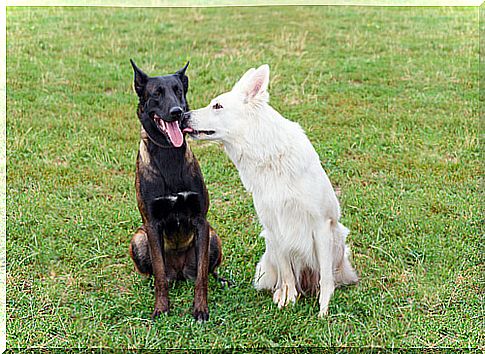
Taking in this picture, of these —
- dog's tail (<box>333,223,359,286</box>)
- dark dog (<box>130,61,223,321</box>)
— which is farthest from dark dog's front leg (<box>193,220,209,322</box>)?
dog's tail (<box>333,223,359,286</box>)

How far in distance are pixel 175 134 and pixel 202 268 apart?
951mm

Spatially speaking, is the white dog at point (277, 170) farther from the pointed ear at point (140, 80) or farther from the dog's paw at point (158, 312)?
the dog's paw at point (158, 312)

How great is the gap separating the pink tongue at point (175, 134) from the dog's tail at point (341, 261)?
123cm

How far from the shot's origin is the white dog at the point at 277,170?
408cm

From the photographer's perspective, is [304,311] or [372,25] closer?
[304,311]

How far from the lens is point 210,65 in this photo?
391 inches

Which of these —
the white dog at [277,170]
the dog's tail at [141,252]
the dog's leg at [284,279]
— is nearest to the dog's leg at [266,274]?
the dog's leg at [284,279]

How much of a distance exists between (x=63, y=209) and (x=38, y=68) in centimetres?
441

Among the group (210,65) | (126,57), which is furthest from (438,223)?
(126,57)

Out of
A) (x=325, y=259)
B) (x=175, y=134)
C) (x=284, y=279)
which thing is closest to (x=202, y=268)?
(x=284, y=279)

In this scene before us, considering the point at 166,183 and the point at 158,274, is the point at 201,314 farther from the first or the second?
the point at 166,183

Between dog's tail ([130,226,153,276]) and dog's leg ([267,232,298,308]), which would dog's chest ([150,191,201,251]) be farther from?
dog's leg ([267,232,298,308])

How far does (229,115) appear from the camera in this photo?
4.08 metres

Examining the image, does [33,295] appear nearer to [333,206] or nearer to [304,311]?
[304,311]
